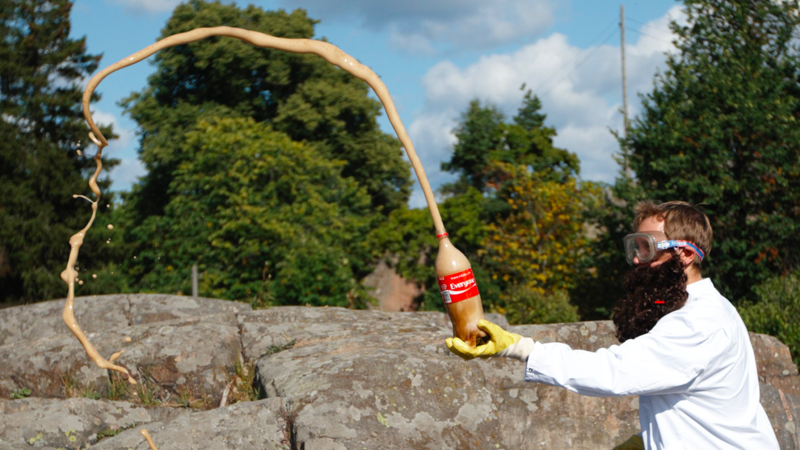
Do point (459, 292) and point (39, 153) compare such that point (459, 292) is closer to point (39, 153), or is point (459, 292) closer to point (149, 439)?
point (149, 439)

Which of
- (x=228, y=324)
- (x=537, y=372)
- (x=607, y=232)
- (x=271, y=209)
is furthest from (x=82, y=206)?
(x=537, y=372)

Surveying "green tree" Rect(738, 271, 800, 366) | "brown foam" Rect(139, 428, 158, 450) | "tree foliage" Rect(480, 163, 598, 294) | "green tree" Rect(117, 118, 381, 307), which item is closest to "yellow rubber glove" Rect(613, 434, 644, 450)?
"brown foam" Rect(139, 428, 158, 450)

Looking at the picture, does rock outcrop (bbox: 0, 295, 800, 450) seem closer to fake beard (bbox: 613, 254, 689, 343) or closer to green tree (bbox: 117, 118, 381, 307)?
fake beard (bbox: 613, 254, 689, 343)

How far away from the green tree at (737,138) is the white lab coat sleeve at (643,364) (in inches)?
452

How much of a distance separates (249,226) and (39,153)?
7759 millimetres

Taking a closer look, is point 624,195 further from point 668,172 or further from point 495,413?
point 495,413

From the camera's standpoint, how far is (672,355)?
2.42 metres

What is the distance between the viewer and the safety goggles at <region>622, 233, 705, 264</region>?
109 inches

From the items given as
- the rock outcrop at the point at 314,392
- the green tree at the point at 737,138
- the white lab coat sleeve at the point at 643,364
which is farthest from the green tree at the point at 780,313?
the white lab coat sleeve at the point at 643,364

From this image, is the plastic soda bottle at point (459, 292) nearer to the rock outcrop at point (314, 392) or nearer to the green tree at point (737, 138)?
the rock outcrop at point (314, 392)

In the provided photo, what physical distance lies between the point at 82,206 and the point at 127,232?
1.64 metres

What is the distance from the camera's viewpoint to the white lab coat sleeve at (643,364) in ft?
7.87

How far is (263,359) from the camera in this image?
570 centimetres

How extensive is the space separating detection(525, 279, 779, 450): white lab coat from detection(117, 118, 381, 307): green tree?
46.1 ft
